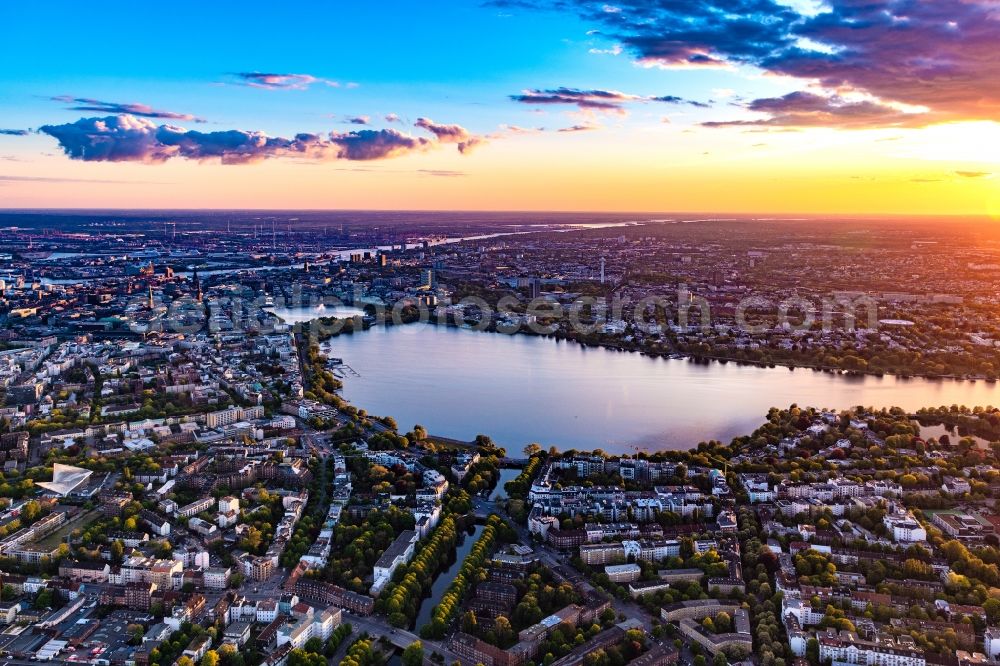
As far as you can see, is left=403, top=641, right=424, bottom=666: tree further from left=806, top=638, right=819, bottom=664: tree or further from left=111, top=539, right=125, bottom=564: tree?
left=111, top=539, right=125, bottom=564: tree

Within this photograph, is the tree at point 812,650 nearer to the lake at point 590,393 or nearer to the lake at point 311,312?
the lake at point 590,393

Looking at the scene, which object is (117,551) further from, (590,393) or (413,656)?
(590,393)

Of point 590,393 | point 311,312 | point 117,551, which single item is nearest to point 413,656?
point 117,551

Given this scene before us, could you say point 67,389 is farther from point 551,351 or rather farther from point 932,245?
point 932,245

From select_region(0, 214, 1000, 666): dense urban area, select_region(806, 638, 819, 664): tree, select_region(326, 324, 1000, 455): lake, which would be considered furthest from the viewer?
select_region(326, 324, 1000, 455): lake

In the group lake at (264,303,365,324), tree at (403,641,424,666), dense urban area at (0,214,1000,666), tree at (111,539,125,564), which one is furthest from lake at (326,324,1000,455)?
tree at (403,641,424,666)

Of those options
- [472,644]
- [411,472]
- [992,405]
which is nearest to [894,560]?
[472,644]
